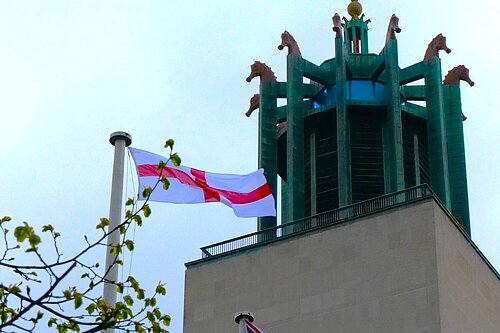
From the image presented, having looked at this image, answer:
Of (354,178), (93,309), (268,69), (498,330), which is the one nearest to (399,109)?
(354,178)

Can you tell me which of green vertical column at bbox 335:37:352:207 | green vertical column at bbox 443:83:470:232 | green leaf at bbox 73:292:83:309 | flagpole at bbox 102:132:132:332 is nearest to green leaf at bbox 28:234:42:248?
green leaf at bbox 73:292:83:309

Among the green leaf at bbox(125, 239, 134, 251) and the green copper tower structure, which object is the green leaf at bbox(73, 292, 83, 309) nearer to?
the green leaf at bbox(125, 239, 134, 251)

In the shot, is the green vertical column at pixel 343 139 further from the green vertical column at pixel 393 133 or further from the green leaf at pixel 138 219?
the green leaf at pixel 138 219

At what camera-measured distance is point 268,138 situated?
59.8m

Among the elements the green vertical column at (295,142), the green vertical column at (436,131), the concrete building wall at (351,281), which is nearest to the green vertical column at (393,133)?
the green vertical column at (436,131)

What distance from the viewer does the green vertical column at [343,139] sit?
55453 mm

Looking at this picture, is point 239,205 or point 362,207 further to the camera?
point 362,207

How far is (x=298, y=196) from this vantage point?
185ft

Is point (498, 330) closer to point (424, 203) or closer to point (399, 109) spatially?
point (424, 203)

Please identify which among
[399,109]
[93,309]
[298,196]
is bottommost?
[93,309]

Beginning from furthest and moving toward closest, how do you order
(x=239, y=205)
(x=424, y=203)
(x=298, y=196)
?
(x=298, y=196) < (x=424, y=203) < (x=239, y=205)

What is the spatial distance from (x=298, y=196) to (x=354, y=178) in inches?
Answer: 105

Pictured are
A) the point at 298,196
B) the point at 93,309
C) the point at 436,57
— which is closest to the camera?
the point at 93,309

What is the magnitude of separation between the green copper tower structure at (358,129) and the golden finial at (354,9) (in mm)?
3417
